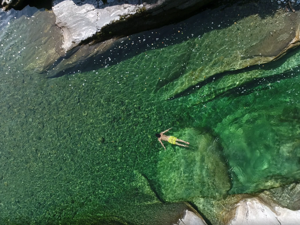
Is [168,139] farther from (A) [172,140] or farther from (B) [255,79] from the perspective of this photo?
(B) [255,79]

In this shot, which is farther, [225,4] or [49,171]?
[49,171]

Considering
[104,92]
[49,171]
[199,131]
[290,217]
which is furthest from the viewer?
[49,171]

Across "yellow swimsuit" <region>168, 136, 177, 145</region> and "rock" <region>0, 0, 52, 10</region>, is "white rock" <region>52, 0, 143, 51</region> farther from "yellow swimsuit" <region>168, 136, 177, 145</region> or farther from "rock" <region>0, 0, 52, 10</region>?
"yellow swimsuit" <region>168, 136, 177, 145</region>

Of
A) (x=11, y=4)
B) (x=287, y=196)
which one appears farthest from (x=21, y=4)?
(x=287, y=196)

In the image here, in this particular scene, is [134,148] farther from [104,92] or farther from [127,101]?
[104,92]

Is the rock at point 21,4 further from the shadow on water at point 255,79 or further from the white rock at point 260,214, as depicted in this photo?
the white rock at point 260,214

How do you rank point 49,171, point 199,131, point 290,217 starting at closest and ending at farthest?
point 290,217
point 199,131
point 49,171

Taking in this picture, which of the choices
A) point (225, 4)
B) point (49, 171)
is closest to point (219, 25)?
point (225, 4)
